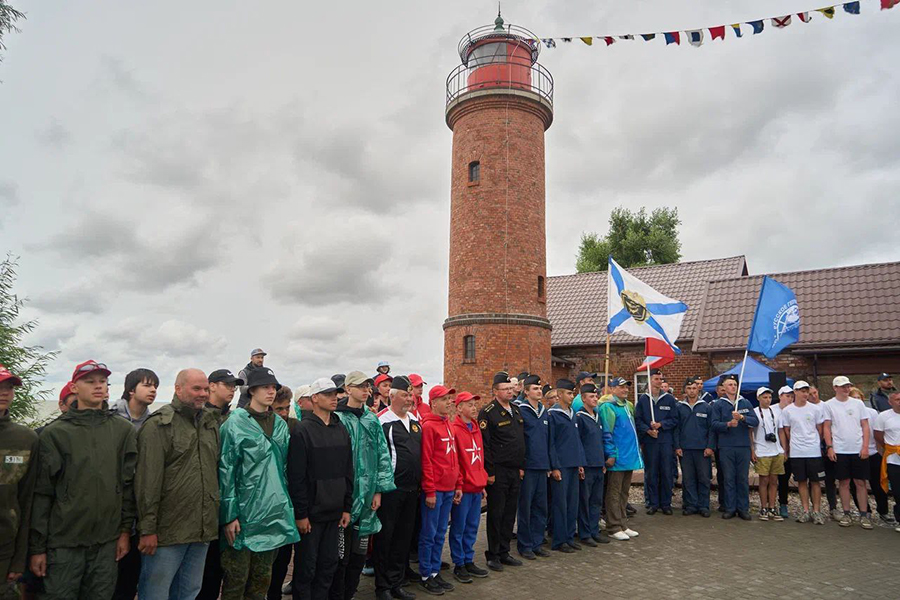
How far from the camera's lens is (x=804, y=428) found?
8.61 m

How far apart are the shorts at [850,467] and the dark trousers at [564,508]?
4268 mm

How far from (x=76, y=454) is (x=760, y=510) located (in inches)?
362

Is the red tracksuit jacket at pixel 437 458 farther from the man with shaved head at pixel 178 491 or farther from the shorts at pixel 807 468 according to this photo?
the shorts at pixel 807 468

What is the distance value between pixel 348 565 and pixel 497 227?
11.8 metres

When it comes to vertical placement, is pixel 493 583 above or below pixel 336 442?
below

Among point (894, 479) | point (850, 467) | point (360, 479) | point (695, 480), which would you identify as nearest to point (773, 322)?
Result: point (850, 467)

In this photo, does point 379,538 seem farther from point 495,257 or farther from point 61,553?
point 495,257

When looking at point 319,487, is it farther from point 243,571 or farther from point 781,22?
point 781,22

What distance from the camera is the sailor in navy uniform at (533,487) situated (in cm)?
673

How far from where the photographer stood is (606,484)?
7.87m

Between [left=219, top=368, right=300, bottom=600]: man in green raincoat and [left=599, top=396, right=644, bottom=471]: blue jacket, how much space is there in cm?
481

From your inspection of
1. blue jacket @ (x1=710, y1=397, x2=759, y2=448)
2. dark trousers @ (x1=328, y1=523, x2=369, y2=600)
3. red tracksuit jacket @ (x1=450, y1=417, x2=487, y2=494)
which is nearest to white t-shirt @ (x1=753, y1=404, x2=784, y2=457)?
blue jacket @ (x1=710, y1=397, x2=759, y2=448)

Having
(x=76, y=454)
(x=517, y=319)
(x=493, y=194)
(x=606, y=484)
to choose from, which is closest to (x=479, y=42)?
(x=493, y=194)

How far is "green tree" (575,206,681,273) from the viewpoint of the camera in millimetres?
32500
